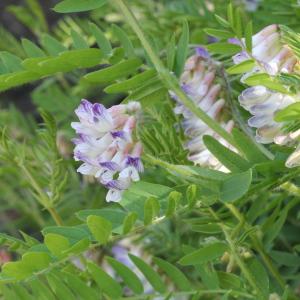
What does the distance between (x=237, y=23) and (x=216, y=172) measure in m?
0.16

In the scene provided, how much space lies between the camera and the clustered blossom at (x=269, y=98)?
35.4 inches

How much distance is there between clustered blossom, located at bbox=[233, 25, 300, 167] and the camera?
90cm

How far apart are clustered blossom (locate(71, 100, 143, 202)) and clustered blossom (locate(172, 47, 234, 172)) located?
0.16 meters

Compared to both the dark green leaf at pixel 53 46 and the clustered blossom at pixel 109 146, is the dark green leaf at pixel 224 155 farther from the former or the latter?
the dark green leaf at pixel 53 46

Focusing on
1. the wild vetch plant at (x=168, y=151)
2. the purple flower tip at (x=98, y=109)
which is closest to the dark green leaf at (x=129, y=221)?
the wild vetch plant at (x=168, y=151)

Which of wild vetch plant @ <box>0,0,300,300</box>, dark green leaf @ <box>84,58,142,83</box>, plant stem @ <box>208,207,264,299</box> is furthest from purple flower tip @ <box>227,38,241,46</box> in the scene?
plant stem @ <box>208,207,264,299</box>

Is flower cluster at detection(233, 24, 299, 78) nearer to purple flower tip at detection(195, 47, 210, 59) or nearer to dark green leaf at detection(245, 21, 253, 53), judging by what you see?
dark green leaf at detection(245, 21, 253, 53)

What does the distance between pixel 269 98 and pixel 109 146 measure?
0.18m

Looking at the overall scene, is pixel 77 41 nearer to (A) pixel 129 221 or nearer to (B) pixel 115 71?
(B) pixel 115 71

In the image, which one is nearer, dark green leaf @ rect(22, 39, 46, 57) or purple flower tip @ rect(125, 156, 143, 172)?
purple flower tip @ rect(125, 156, 143, 172)

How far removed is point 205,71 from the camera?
1.08 metres

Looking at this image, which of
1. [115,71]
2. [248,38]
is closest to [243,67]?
[248,38]

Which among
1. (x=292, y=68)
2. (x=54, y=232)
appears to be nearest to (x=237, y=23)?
(x=292, y=68)

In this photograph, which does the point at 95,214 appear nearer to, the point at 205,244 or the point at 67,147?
the point at 205,244
